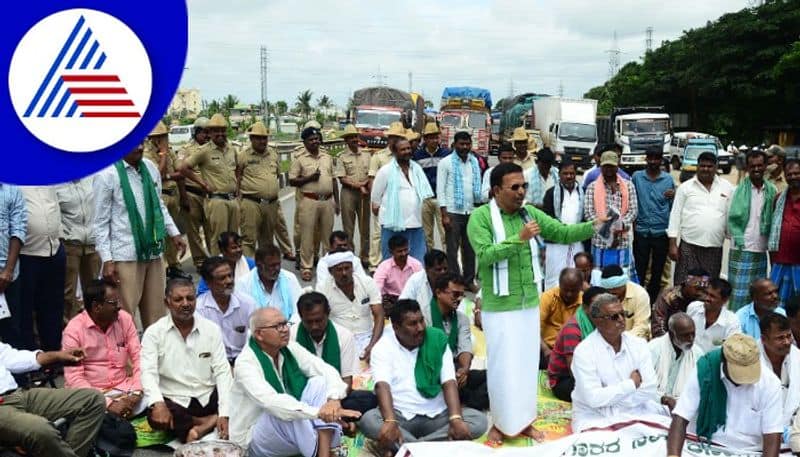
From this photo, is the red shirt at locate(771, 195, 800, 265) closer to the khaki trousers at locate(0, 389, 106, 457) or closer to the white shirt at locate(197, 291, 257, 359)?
the white shirt at locate(197, 291, 257, 359)

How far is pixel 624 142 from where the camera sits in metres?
31.8

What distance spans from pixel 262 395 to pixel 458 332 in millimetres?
1798

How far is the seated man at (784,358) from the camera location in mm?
4645

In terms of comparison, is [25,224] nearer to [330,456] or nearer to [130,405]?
[130,405]

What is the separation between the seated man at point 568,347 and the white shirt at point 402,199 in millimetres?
2932

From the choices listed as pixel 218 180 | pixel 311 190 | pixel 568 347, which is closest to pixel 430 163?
pixel 311 190

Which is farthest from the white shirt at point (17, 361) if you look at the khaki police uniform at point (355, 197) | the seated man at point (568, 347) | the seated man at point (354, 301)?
the khaki police uniform at point (355, 197)

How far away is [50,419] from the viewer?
450 cm

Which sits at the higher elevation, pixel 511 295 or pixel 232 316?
pixel 511 295

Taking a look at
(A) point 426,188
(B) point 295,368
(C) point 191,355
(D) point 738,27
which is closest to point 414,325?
(B) point 295,368

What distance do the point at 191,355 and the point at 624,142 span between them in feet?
94.1

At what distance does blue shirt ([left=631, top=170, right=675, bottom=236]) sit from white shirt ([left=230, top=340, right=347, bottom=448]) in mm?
4311

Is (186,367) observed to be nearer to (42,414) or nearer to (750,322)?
(42,414)

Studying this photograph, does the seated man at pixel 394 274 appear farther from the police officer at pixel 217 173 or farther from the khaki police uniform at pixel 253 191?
the police officer at pixel 217 173
